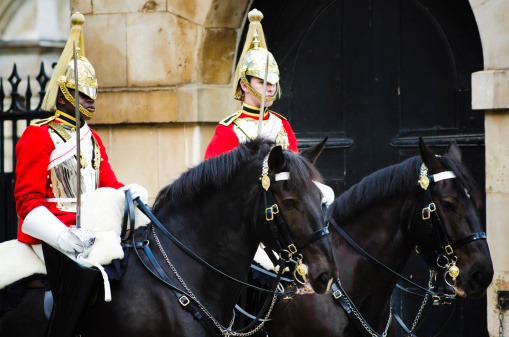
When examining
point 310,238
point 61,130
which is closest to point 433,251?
point 310,238

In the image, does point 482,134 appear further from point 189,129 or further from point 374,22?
point 189,129

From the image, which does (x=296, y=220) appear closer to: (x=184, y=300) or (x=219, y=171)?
(x=219, y=171)

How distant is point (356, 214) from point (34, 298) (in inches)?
73.1

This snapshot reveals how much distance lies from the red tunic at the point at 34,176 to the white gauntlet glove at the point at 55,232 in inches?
3.3

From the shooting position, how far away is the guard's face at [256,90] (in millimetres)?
5062

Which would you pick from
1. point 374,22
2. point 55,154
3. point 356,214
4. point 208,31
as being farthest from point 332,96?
point 55,154

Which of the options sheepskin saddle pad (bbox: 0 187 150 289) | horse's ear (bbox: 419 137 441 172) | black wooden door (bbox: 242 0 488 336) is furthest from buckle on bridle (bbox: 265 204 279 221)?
black wooden door (bbox: 242 0 488 336)

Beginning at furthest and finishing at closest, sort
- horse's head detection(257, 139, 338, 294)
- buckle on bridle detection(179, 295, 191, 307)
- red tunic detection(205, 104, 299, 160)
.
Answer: red tunic detection(205, 104, 299, 160) → buckle on bridle detection(179, 295, 191, 307) → horse's head detection(257, 139, 338, 294)

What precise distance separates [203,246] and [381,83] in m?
3.56

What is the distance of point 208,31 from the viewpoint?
7.40 meters

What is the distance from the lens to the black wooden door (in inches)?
267

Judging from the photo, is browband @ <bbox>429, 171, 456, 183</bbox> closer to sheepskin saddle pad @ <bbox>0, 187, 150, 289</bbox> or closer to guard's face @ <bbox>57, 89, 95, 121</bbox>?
sheepskin saddle pad @ <bbox>0, 187, 150, 289</bbox>

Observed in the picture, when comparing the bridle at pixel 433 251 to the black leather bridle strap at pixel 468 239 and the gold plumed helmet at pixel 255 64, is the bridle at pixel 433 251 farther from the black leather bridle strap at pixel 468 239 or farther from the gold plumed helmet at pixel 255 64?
the gold plumed helmet at pixel 255 64

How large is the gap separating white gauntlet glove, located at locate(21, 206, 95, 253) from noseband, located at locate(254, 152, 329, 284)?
865 millimetres
